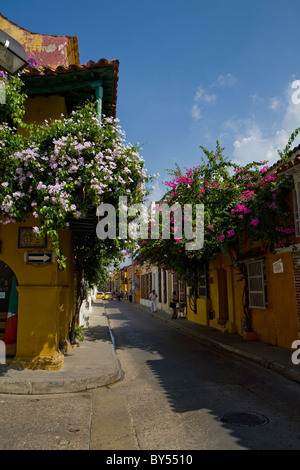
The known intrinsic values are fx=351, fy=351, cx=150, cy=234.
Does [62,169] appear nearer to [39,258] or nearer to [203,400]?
[39,258]

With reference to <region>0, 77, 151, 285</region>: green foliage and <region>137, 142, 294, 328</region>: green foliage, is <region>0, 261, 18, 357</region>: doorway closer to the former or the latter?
<region>0, 77, 151, 285</region>: green foliage

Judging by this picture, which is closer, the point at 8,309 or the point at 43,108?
the point at 8,309

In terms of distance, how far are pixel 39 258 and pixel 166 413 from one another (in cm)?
418

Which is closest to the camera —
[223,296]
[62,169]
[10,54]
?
[10,54]

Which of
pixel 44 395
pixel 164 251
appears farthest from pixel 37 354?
pixel 164 251

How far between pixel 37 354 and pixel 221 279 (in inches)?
402

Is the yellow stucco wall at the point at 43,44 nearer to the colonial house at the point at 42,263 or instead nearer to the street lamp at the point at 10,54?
the colonial house at the point at 42,263

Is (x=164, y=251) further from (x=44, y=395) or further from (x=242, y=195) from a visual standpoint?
(x=44, y=395)

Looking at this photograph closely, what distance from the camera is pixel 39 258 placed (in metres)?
7.62

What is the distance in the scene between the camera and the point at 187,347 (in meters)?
11.4

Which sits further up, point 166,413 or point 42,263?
point 42,263

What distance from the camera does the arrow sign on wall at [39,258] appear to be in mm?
7605

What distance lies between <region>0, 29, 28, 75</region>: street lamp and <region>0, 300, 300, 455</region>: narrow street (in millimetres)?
3932

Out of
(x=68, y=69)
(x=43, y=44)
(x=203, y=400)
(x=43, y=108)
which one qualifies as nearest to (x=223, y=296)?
(x=203, y=400)
